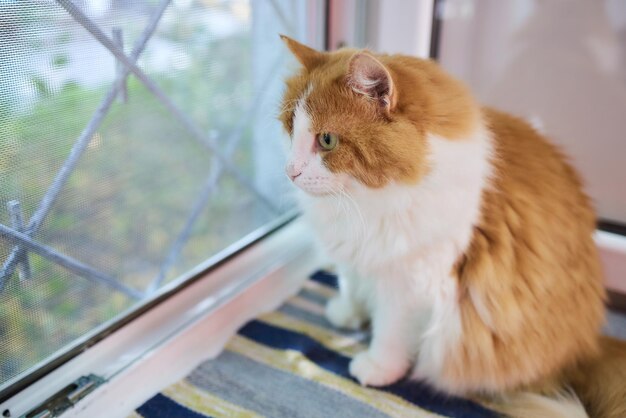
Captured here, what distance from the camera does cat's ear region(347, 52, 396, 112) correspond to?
807mm

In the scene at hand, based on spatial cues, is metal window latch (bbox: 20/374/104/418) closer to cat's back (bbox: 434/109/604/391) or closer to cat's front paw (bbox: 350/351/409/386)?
cat's front paw (bbox: 350/351/409/386)

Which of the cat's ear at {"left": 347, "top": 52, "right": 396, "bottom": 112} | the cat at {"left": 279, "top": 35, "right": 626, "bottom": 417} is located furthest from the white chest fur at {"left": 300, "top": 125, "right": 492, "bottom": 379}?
the cat's ear at {"left": 347, "top": 52, "right": 396, "bottom": 112}

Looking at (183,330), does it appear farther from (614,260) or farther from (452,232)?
(614,260)

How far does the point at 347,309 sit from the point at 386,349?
19cm

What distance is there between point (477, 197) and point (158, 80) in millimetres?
667

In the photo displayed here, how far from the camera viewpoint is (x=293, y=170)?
90 cm

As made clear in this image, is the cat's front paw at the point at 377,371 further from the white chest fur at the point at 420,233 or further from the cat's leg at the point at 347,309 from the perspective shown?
the cat's leg at the point at 347,309

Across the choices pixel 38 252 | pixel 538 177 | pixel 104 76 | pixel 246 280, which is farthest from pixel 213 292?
pixel 538 177

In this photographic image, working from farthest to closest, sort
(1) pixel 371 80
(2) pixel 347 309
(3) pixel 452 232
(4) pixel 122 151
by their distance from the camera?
(2) pixel 347 309
(4) pixel 122 151
(3) pixel 452 232
(1) pixel 371 80

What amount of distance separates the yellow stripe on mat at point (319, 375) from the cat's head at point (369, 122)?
43 centimetres

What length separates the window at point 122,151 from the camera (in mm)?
859

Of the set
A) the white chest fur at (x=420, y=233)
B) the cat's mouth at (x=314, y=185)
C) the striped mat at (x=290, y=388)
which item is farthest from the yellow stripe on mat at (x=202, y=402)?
the cat's mouth at (x=314, y=185)

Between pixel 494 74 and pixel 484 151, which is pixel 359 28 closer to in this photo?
pixel 494 74

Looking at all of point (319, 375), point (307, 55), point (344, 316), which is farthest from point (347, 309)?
point (307, 55)
